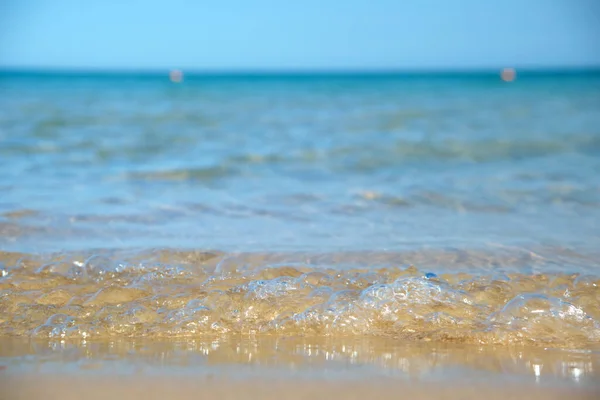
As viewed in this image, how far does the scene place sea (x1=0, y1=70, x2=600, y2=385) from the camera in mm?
2086

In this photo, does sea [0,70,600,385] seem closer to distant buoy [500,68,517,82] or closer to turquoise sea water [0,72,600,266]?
turquoise sea water [0,72,600,266]

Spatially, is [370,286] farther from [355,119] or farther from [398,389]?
[355,119]

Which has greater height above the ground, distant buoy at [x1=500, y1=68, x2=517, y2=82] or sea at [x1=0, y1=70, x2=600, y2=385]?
distant buoy at [x1=500, y1=68, x2=517, y2=82]

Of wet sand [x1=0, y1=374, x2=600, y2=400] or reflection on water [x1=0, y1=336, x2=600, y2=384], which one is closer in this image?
wet sand [x1=0, y1=374, x2=600, y2=400]

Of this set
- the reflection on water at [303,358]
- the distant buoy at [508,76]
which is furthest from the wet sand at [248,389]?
the distant buoy at [508,76]

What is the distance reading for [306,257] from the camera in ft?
9.68

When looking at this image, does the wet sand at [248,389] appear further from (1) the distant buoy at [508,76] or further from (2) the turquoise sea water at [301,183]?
(1) the distant buoy at [508,76]

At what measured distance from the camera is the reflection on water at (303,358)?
73.4 inches

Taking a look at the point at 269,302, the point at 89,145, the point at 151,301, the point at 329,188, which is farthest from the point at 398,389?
the point at 89,145

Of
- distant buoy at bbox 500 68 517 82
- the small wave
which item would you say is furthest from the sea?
distant buoy at bbox 500 68 517 82

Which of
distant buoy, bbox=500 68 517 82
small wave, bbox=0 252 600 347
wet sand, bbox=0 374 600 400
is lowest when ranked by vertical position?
wet sand, bbox=0 374 600 400

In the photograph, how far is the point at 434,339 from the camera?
2.15 m

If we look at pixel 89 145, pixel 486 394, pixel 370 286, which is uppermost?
pixel 89 145

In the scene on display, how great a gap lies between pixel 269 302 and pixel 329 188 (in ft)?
7.27
